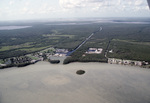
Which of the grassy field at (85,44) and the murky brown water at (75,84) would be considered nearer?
the murky brown water at (75,84)

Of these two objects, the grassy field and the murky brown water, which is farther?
the grassy field

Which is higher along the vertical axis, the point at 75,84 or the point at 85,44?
the point at 85,44

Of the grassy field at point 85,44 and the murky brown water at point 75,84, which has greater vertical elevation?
the grassy field at point 85,44

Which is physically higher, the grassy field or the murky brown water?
the grassy field

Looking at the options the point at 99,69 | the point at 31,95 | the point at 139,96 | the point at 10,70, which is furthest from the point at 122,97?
the point at 10,70

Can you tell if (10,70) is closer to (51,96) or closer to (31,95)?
(31,95)

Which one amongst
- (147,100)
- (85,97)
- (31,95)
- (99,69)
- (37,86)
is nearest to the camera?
(147,100)

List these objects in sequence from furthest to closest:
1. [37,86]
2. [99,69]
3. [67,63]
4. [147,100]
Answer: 1. [67,63]
2. [99,69]
3. [37,86]
4. [147,100]

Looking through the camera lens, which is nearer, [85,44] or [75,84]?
[75,84]
